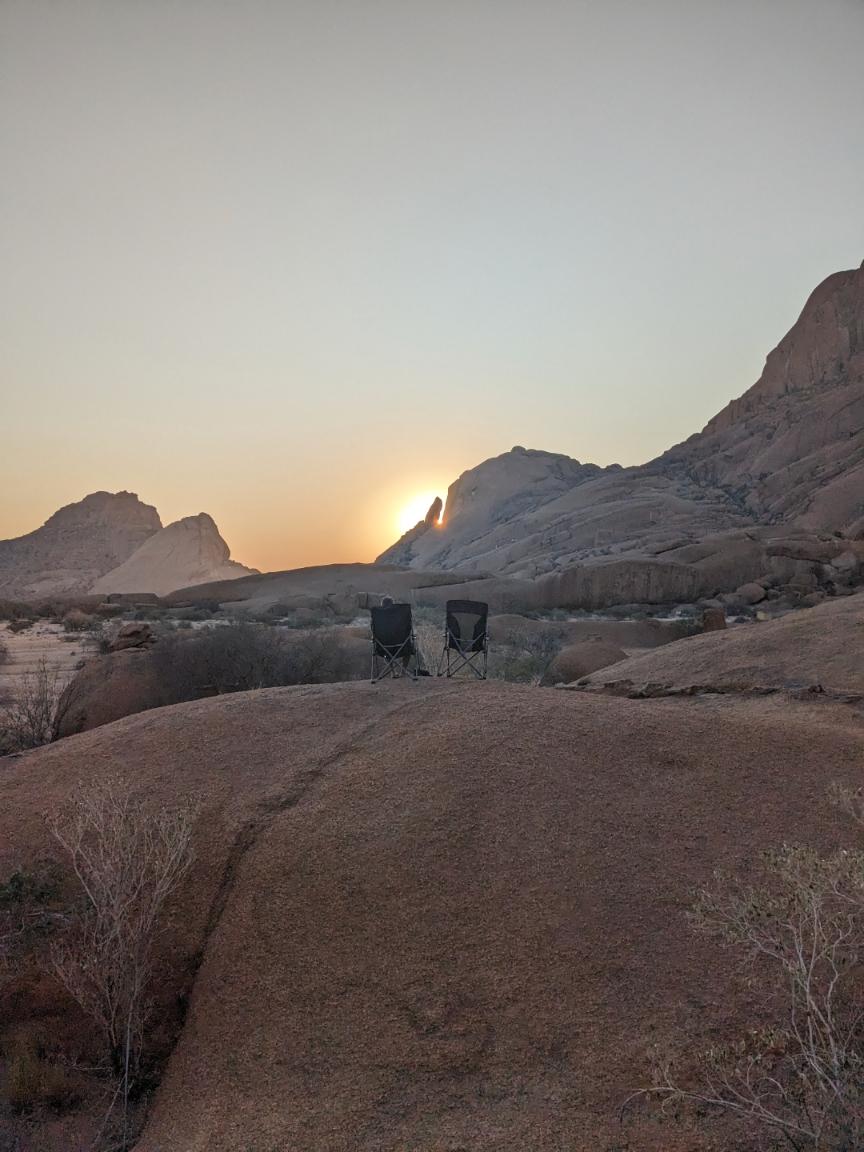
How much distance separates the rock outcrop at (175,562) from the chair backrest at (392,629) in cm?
9073

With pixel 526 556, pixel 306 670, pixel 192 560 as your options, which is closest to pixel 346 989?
pixel 306 670

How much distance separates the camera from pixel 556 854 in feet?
18.5

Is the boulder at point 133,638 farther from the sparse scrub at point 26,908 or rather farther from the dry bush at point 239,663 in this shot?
the sparse scrub at point 26,908

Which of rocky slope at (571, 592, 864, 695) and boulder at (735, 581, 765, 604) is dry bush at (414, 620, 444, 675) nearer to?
rocky slope at (571, 592, 864, 695)

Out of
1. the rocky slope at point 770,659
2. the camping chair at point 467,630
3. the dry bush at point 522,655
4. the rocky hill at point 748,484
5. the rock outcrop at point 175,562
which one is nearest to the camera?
the rocky slope at point 770,659

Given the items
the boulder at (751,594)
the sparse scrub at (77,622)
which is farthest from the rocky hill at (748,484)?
the sparse scrub at (77,622)

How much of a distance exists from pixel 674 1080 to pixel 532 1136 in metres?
0.81

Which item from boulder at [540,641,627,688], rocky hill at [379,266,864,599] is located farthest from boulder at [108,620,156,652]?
rocky hill at [379,266,864,599]

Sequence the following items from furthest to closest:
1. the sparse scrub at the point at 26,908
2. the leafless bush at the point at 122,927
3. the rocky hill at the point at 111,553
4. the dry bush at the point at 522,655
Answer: the rocky hill at the point at 111,553
the dry bush at the point at 522,655
the sparse scrub at the point at 26,908
the leafless bush at the point at 122,927

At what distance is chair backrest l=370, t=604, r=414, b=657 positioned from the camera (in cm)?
1069

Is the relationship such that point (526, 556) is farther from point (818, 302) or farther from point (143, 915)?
point (143, 915)

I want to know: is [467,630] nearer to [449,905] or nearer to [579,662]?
[449,905]

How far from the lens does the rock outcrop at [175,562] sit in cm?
9831

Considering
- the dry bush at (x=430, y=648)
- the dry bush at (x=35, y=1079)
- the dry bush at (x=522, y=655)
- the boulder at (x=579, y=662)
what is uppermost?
the dry bush at (x=430, y=648)
